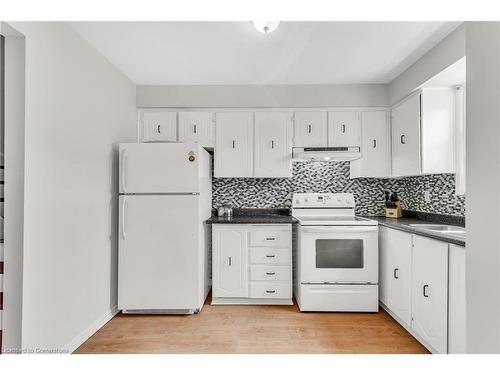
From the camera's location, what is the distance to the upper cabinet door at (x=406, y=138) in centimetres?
273

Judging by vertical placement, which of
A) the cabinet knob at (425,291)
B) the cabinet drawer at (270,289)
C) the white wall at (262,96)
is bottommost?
the cabinet drawer at (270,289)

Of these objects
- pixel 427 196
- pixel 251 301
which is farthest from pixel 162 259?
pixel 427 196

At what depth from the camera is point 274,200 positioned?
3.60m

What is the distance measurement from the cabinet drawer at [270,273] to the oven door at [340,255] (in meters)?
0.21

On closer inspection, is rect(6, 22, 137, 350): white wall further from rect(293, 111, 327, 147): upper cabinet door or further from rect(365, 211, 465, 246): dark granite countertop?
rect(365, 211, 465, 246): dark granite countertop

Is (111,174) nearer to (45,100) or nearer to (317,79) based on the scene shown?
(45,100)

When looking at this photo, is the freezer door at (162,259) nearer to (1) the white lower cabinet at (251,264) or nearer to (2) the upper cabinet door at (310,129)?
(1) the white lower cabinet at (251,264)

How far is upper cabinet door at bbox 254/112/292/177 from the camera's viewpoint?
333cm

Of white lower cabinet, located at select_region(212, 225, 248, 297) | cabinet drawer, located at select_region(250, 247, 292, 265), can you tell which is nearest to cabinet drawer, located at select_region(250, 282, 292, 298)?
white lower cabinet, located at select_region(212, 225, 248, 297)

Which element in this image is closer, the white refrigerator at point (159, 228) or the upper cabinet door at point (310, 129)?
the white refrigerator at point (159, 228)

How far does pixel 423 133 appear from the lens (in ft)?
8.71

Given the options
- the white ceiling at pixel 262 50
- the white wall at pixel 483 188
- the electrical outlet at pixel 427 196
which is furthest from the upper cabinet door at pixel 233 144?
the white wall at pixel 483 188

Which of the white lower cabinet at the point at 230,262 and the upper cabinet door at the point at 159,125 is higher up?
the upper cabinet door at the point at 159,125
